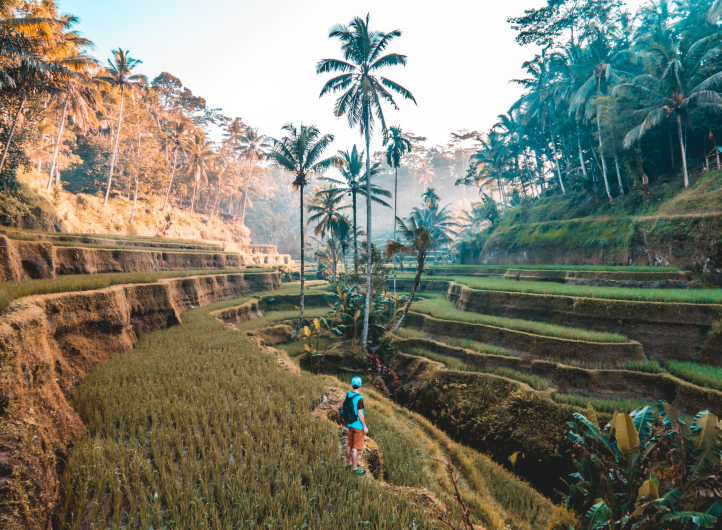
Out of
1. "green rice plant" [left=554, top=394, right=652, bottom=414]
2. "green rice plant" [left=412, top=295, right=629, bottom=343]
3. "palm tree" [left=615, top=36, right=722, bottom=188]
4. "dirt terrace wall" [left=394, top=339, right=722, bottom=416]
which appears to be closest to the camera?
"dirt terrace wall" [left=394, top=339, right=722, bottom=416]

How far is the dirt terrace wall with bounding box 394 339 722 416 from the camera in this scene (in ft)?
25.5

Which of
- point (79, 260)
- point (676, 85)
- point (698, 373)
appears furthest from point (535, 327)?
point (676, 85)

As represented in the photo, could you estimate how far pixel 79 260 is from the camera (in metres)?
12.3

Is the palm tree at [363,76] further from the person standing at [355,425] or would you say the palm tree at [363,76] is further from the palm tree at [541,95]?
the palm tree at [541,95]

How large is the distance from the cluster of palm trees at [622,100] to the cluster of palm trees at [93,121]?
26.8 metres

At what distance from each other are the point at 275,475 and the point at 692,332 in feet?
47.1

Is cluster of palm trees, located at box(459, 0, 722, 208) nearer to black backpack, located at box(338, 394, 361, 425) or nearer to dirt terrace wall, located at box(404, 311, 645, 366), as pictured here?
dirt terrace wall, located at box(404, 311, 645, 366)

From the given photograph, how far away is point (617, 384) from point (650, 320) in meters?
3.72

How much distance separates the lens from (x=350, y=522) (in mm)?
3482

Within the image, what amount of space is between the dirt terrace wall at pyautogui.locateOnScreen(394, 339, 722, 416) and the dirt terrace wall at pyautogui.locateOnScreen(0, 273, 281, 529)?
12.5m

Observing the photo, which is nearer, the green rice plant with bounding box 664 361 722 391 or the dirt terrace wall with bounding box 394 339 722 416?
the dirt terrace wall with bounding box 394 339 722 416

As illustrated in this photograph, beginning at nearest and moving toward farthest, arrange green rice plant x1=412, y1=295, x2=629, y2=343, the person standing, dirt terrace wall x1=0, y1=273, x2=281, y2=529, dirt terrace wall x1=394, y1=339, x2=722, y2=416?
dirt terrace wall x1=0, y1=273, x2=281, y2=529 → the person standing → dirt terrace wall x1=394, y1=339, x2=722, y2=416 → green rice plant x1=412, y1=295, x2=629, y2=343

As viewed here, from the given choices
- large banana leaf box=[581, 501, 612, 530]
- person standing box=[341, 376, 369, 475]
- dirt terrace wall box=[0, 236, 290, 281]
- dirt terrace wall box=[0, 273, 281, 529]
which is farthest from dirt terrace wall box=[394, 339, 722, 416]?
dirt terrace wall box=[0, 236, 290, 281]

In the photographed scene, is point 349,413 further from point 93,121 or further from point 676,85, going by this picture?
point 93,121
